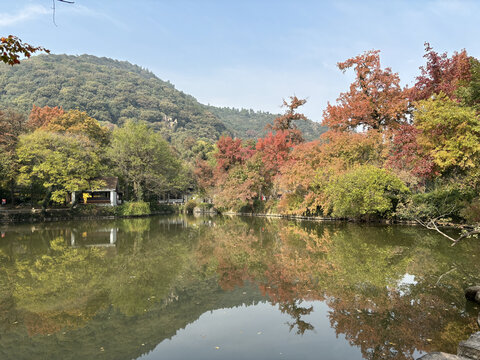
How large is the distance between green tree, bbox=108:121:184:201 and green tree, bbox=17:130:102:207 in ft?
11.1

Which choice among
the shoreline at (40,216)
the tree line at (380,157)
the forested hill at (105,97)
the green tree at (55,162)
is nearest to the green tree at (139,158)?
the green tree at (55,162)

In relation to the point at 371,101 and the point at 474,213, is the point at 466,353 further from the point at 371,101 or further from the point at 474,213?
the point at 371,101

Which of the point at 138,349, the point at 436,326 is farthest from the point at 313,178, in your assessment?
the point at 138,349

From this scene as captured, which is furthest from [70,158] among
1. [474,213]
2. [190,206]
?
[474,213]

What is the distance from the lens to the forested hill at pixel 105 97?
64812mm

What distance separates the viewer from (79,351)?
4.65 metres

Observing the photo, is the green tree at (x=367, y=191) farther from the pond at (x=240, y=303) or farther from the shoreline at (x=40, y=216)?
the shoreline at (x=40, y=216)

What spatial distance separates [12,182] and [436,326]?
31789 millimetres

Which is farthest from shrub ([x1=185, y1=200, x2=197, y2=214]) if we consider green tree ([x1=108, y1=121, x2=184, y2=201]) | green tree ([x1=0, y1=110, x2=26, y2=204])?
green tree ([x1=0, y1=110, x2=26, y2=204])

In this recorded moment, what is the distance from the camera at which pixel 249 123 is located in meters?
123

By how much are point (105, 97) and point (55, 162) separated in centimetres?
6000

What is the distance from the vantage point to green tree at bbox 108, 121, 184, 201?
31.6 metres

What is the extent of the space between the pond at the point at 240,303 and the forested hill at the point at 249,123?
70174mm

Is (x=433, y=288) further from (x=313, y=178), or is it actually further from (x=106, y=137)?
(x=106, y=137)
